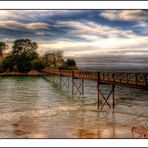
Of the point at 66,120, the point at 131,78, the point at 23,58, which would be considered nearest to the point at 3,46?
the point at 23,58

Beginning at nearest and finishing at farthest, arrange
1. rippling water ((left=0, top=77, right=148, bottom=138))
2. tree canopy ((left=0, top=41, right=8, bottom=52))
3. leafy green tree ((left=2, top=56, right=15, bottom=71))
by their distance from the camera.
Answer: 1. rippling water ((left=0, top=77, right=148, bottom=138))
2. tree canopy ((left=0, top=41, right=8, bottom=52))
3. leafy green tree ((left=2, top=56, right=15, bottom=71))

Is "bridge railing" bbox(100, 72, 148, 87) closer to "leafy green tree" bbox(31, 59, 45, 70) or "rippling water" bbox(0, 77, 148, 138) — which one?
"rippling water" bbox(0, 77, 148, 138)

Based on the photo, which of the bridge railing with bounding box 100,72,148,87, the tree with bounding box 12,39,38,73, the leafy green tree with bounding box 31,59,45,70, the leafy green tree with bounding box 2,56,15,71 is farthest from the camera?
the leafy green tree with bounding box 31,59,45,70

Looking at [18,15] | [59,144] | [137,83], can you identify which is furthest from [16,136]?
[137,83]

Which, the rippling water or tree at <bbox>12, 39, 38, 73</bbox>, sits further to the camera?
tree at <bbox>12, 39, 38, 73</bbox>

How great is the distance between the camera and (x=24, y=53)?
21.5m

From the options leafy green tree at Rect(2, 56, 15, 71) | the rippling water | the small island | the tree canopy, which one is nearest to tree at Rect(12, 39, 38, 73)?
the small island

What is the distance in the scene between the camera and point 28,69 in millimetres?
23500

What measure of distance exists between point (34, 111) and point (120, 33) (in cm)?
554

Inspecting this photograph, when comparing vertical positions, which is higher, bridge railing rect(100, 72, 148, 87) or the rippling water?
bridge railing rect(100, 72, 148, 87)

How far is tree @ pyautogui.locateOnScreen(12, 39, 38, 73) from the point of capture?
1688cm

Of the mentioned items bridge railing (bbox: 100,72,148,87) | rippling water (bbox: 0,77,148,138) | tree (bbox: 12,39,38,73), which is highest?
tree (bbox: 12,39,38,73)
